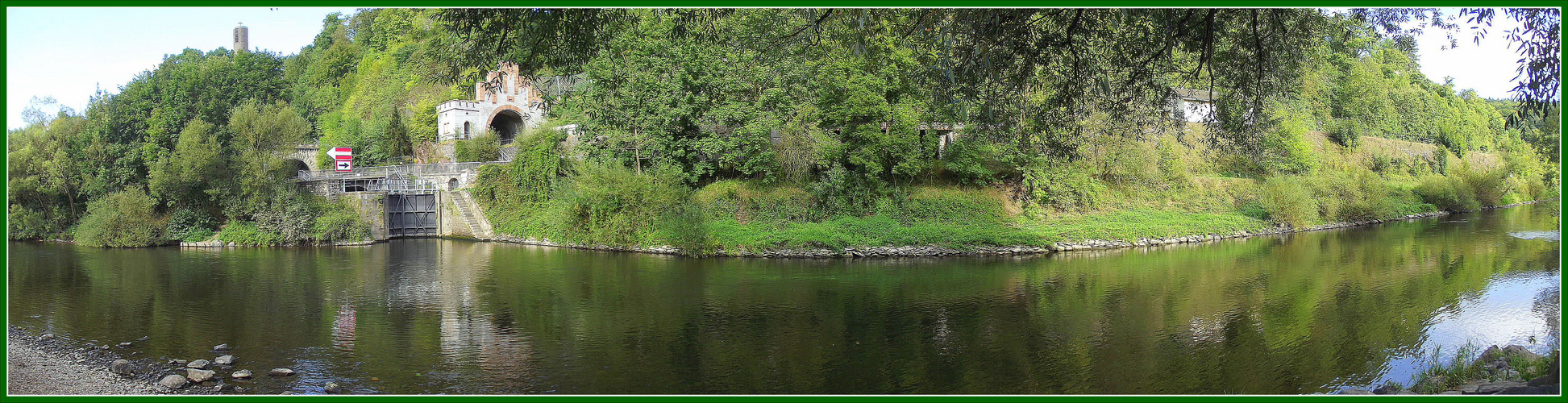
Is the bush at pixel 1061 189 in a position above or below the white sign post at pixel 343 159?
below

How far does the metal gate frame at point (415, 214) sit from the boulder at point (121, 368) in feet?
66.5

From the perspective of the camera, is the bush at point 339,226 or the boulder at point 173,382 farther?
the bush at point 339,226

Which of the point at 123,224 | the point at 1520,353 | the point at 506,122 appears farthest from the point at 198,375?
the point at 506,122

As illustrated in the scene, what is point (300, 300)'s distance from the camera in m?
13.8

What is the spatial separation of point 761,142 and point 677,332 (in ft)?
39.1

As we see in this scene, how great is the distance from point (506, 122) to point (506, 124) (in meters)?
0.19

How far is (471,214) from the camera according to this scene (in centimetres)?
2783

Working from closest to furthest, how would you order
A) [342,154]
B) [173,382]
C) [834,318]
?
[173,382] → [834,318] → [342,154]

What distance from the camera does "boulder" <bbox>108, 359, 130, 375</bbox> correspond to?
8.61 metres

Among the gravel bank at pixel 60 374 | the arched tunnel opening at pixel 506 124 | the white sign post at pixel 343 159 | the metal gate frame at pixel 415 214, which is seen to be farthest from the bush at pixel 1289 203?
the white sign post at pixel 343 159

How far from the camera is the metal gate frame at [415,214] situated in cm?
2856

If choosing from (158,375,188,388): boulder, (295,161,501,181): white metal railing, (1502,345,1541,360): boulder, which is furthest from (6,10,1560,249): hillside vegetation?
(158,375,188,388): boulder
